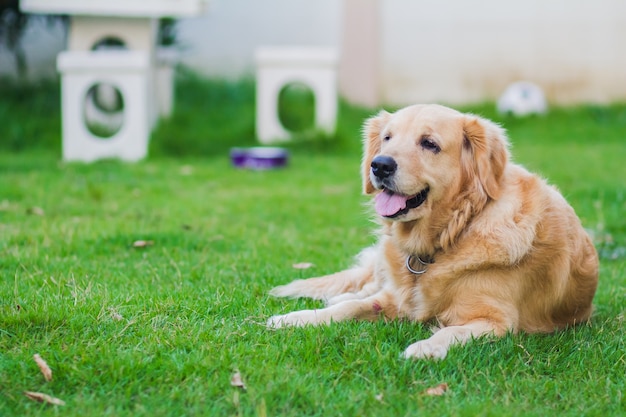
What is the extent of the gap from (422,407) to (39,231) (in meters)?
3.17

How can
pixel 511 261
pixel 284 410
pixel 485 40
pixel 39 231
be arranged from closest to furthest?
1. pixel 284 410
2. pixel 511 261
3. pixel 39 231
4. pixel 485 40

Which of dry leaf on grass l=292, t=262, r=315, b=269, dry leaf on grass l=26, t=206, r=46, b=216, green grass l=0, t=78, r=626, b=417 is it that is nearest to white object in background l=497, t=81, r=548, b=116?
green grass l=0, t=78, r=626, b=417

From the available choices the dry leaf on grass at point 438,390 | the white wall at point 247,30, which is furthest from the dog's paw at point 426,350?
the white wall at point 247,30

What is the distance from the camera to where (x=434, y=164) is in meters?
3.39

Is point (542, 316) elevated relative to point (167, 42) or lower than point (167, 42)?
lower

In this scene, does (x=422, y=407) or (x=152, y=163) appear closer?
(x=422, y=407)

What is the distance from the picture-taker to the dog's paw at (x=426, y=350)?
2982mm

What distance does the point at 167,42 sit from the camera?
11.7 m

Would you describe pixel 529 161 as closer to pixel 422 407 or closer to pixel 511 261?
pixel 511 261

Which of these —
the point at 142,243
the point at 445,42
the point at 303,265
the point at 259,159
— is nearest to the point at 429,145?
the point at 303,265

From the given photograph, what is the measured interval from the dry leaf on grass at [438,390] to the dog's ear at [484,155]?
36.3 inches

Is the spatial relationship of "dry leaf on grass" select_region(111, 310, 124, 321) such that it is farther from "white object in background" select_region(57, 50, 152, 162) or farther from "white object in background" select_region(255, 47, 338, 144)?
"white object in background" select_region(255, 47, 338, 144)

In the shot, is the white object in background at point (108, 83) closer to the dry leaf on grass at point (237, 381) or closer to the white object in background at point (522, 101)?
the white object in background at point (522, 101)

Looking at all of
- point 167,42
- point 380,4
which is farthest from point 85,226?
point 380,4
